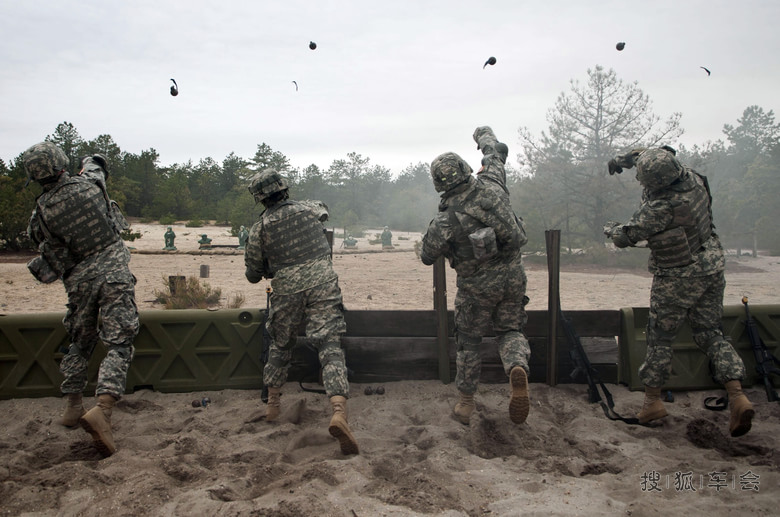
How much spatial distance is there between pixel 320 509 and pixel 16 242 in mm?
16491

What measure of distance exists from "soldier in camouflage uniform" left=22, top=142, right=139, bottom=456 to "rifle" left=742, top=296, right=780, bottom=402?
4.82 meters

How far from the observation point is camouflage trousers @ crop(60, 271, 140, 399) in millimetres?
3758

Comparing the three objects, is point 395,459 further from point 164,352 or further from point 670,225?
point 670,225

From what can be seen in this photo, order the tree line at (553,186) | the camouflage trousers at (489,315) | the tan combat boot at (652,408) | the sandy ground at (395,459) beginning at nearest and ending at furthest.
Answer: the sandy ground at (395,459), the tan combat boot at (652,408), the camouflage trousers at (489,315), the tree line at (553,186)

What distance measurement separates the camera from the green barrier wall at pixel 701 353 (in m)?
4.40

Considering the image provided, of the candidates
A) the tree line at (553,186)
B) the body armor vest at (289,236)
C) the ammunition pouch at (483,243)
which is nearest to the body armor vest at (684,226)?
the ammunition pouch at (483,243)

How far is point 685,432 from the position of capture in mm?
3678

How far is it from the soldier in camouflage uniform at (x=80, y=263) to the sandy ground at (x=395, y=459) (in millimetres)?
505

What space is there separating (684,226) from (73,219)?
14.5 feet

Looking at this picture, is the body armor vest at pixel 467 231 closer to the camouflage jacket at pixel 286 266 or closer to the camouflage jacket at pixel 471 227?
the camouflage jacket at pixel 471 227

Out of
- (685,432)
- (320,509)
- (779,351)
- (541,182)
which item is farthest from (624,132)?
(320,509)

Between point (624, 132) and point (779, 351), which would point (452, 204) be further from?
point (624, 132)

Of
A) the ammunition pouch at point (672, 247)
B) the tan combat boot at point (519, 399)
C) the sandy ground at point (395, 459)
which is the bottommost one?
the sandy ground at point (395, 459)

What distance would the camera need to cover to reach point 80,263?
3877mm
